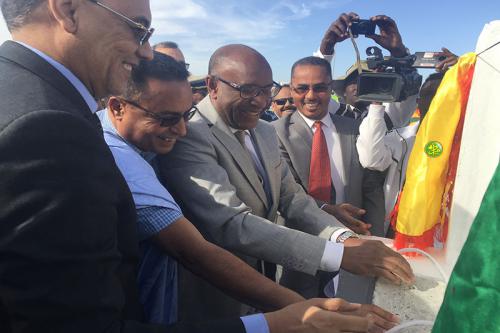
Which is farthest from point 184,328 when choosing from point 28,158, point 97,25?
point 97,25

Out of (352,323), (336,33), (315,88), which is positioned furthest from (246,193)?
(336,33)

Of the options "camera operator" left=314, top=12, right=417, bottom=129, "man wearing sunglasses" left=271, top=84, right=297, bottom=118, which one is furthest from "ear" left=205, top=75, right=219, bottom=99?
"man wearing sunglasses" left=271, top=84, right=297, bottom=118

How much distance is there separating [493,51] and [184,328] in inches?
48.9

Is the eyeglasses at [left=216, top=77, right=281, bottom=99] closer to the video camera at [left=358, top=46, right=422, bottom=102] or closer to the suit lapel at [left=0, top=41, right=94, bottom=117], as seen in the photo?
the video camera at [left=358, top=46, right=422, bottom=102]

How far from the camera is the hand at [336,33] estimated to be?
261cm

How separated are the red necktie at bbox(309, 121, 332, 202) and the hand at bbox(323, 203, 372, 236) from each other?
1.22 feet

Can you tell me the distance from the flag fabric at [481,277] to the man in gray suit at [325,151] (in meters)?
1.90

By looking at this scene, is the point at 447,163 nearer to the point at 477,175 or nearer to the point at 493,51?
the point at 477,175

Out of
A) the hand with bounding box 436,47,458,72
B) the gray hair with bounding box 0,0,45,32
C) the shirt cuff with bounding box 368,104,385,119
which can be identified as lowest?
the gray hair with bounding box 0,0,45,32

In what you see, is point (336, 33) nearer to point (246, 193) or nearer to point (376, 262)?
point (246, 193)

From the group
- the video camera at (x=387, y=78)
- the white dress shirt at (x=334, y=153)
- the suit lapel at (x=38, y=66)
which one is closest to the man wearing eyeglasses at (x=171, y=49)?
the white dress shirt at (x=334, y=153)

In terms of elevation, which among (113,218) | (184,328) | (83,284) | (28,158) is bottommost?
(184,328)

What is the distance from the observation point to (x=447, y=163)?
1.44 metres

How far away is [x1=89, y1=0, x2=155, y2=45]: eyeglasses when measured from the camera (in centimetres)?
99
